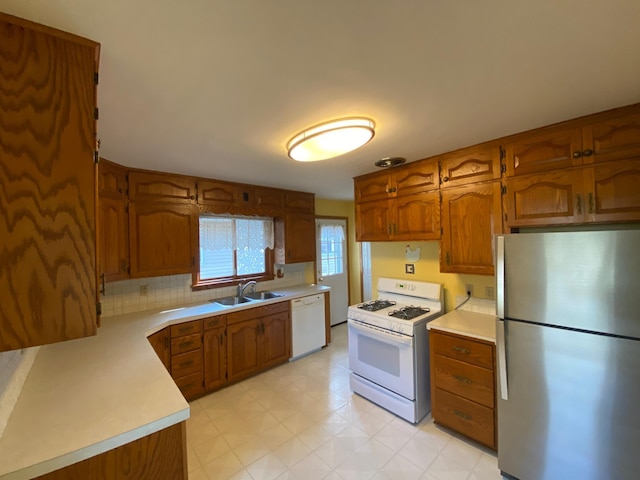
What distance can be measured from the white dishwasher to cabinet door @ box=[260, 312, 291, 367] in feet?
0.28

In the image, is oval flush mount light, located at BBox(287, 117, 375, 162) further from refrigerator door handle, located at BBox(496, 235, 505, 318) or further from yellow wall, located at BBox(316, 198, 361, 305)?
yellow wall, located at BBox(316, 198, 361, 305)

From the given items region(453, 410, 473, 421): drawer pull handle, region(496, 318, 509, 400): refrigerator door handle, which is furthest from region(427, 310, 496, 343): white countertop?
region(453, 410, 473, 421): drawer pull handle

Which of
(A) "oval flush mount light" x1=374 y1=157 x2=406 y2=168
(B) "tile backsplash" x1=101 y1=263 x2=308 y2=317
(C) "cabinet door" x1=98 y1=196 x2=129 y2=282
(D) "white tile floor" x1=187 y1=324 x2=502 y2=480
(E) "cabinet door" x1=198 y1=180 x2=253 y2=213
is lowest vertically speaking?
(D) "white tile floor" x1=187 y1=324 x2=502 y2=480

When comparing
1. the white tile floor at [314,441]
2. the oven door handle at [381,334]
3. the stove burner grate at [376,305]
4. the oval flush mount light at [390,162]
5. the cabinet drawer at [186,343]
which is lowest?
the white tile floor at [314,441]

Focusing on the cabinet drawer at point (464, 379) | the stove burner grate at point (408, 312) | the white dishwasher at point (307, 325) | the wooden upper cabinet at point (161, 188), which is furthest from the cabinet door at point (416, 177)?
the wooden upper cabinet at point (161, 188)

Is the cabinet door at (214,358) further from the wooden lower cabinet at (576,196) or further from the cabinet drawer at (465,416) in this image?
the wooden lower cabinet at (576,196)

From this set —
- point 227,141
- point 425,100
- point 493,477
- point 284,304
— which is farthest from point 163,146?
point 493,477

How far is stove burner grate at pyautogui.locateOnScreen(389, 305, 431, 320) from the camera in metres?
2.38

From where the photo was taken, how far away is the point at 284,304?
10.8 feet

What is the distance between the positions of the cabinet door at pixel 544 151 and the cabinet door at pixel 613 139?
0.04m

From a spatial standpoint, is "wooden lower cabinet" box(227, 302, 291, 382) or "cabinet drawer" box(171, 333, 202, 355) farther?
"wooden lower cabinet" box(227, 302, 291, 382)

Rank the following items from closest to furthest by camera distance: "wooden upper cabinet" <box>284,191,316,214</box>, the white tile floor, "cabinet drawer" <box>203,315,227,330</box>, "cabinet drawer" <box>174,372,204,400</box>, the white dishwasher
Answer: the white tile floor, "cabinet drawer" <box>174,372,204,400</box>, "cabinet drawer" <box>203,315,227,330</box>, the white dishwasher, "wooden upper cabinet" <box>284,191,316,214</box>

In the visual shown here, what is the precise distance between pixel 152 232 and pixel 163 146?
3.34 ft

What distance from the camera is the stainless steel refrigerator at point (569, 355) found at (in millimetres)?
1337
